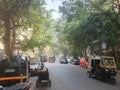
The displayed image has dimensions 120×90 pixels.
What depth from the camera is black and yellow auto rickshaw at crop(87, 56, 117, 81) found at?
2625 cm

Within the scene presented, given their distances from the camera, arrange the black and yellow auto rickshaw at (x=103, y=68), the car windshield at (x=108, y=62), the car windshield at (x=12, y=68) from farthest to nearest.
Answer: the car windshield at (x=108, y=62)
the black and yellow auto rickshaw at (x=103, y=68)
the car windshield at (x=12, y=68)

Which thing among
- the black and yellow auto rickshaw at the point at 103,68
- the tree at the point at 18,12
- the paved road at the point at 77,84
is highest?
the tree at the point at 18,12

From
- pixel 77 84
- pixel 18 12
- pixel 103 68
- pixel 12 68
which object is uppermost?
pixel 18 12

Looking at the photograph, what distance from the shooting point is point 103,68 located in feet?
87.4

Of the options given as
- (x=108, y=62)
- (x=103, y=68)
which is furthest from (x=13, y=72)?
(x=108, y=62)

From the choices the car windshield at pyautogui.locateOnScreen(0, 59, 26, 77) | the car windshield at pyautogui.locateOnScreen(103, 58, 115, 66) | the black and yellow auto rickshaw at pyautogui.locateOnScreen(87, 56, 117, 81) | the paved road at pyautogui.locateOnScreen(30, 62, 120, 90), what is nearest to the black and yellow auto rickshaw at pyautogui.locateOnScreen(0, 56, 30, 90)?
the car windshield at pyautogui.locateOnScreen(0, 59, 26, 77)

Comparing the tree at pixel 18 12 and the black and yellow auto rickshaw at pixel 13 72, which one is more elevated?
the tree at pixel 18 12

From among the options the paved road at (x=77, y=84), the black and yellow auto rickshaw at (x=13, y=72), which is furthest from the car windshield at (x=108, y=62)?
the black and yellow auto rickshaw at (x=13, y=72)

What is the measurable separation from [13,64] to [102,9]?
20.3m

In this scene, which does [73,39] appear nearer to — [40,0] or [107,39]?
[107,39]

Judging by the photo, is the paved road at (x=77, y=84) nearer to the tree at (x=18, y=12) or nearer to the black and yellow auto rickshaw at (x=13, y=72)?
the tree at (x=18, y=12)

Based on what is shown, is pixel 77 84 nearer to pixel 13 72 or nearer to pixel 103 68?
pixel 103 68

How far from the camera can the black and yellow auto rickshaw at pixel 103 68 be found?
2625 cm

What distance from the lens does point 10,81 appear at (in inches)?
471
